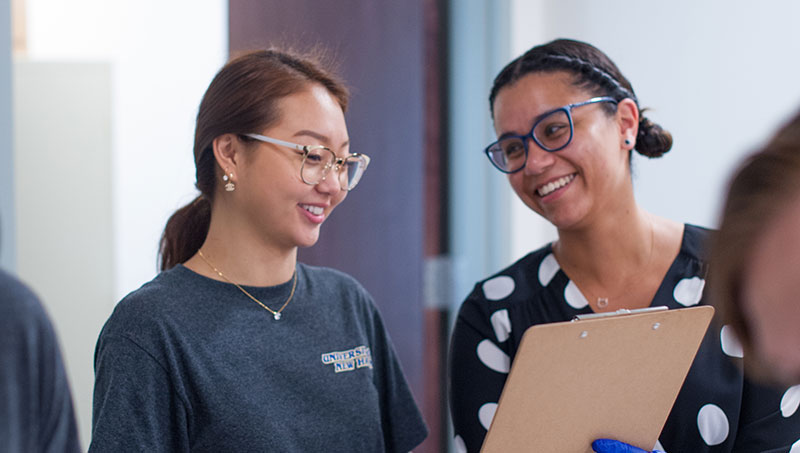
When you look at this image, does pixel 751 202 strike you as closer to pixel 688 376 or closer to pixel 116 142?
pixel 688 376

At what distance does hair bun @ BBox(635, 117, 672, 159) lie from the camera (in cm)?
144

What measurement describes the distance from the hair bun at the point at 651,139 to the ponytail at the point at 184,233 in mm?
850

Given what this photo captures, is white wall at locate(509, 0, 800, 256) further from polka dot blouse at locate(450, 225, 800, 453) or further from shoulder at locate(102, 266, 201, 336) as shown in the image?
shoulder at locate(102, 266, 201, 336)

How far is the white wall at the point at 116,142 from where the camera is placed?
203cm

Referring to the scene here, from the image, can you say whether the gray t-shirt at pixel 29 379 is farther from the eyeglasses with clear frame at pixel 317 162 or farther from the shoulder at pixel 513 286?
the shoulder at pixel 513 286

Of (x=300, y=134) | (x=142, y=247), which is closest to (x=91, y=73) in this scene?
(x=142, y=247)

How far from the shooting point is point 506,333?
1.38m

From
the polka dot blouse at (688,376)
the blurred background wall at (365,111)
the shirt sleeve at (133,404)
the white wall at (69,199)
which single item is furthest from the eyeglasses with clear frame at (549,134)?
the white wall at (69,199)

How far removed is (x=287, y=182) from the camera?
3.95 feet

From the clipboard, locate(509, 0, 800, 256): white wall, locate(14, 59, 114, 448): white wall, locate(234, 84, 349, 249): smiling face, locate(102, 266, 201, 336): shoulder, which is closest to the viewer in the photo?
the clipboard

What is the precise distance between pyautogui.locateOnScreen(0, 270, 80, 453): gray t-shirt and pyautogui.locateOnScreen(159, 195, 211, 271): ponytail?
0.76 metres

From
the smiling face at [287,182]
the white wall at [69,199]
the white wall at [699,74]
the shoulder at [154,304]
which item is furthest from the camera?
the white wall at [699,74]

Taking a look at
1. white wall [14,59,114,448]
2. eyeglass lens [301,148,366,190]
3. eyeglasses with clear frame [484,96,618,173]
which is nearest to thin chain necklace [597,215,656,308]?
eyeglasses with clear frame [484,96,618,173]

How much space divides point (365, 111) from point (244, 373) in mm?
1209
